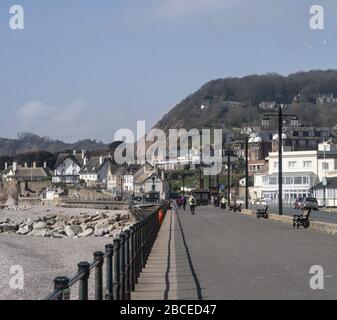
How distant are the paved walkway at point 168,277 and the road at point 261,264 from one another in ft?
0.60

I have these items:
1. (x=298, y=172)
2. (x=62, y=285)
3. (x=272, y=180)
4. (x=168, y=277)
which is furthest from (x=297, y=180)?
(x=62, y=285)

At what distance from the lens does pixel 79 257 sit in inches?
1331

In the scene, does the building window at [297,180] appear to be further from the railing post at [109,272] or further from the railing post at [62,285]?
the railing post at [62,285]

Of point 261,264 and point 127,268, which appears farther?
point 261,264

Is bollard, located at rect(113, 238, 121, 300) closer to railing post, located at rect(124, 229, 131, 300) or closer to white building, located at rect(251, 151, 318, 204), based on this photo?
railing post, located at rect(124, 229, 131, 300)

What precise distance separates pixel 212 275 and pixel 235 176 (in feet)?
549

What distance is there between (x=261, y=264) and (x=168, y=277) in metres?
3.24

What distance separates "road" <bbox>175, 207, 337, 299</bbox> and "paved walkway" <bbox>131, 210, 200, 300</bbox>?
0.60ft

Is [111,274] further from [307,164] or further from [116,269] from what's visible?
[307,164]

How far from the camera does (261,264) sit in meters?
18.3
